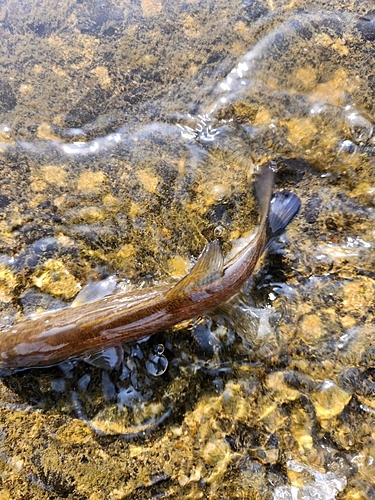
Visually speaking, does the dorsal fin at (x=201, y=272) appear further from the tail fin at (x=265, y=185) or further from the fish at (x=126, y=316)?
the tail fin at (x=265, y=185)

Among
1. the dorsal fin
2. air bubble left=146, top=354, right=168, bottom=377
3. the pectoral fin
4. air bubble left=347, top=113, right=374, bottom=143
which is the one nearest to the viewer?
the dorsal fin

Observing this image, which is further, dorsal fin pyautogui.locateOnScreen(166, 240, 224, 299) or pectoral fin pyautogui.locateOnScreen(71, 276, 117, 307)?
pectoral fin pyautogui.locateOnScreen(71, 276, 117, 307)

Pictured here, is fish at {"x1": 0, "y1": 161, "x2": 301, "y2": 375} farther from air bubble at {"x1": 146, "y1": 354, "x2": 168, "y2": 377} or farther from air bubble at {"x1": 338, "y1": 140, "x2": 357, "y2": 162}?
air bubble at {"x1": 338, "y1": 140, "x2": 357, "y2": 162}

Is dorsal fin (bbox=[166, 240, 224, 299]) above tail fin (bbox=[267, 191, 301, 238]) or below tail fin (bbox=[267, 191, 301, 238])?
below

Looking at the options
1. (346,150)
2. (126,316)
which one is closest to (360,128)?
(346,150)

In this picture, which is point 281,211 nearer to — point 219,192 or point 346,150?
point 219,192

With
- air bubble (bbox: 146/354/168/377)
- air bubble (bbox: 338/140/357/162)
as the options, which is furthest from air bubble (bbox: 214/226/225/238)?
air bubble (bbox: 338/140/357/162)

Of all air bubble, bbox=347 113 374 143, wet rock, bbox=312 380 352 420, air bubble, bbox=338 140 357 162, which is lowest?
wet rock, bbox=312 380 352 420
